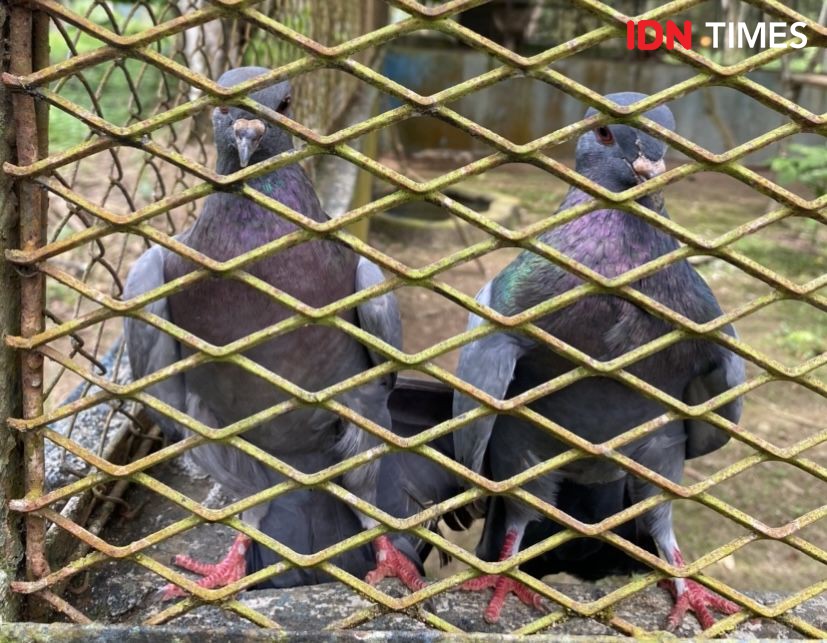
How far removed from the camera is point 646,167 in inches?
88.7

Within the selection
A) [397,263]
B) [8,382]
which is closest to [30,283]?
[8,382]

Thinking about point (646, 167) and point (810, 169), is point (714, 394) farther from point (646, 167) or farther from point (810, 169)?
point (810, 169)

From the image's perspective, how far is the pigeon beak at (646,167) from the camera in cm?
225

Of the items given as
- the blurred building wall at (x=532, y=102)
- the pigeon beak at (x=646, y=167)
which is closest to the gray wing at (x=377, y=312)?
the pigeon beak at (x=646, y=167)

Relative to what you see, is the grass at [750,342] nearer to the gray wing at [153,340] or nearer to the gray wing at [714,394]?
the gray wing at [714,394]

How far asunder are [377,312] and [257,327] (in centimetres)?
35

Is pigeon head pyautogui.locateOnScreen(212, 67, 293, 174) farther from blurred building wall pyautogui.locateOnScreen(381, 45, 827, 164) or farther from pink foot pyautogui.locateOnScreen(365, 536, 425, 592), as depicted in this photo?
blurred building wall pyautogui.locateOnScreen(381, 45, 827, 164)

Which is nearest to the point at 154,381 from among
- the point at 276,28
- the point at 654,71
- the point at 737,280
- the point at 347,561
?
the point at 276,28

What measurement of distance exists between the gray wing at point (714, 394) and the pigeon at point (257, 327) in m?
0.93

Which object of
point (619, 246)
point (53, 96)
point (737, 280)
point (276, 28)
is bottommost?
point (737, 280)

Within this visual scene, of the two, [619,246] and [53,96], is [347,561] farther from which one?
[53,96]

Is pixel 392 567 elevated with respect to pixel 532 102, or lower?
lower

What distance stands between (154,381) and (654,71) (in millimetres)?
12812

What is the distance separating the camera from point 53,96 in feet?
4.39
